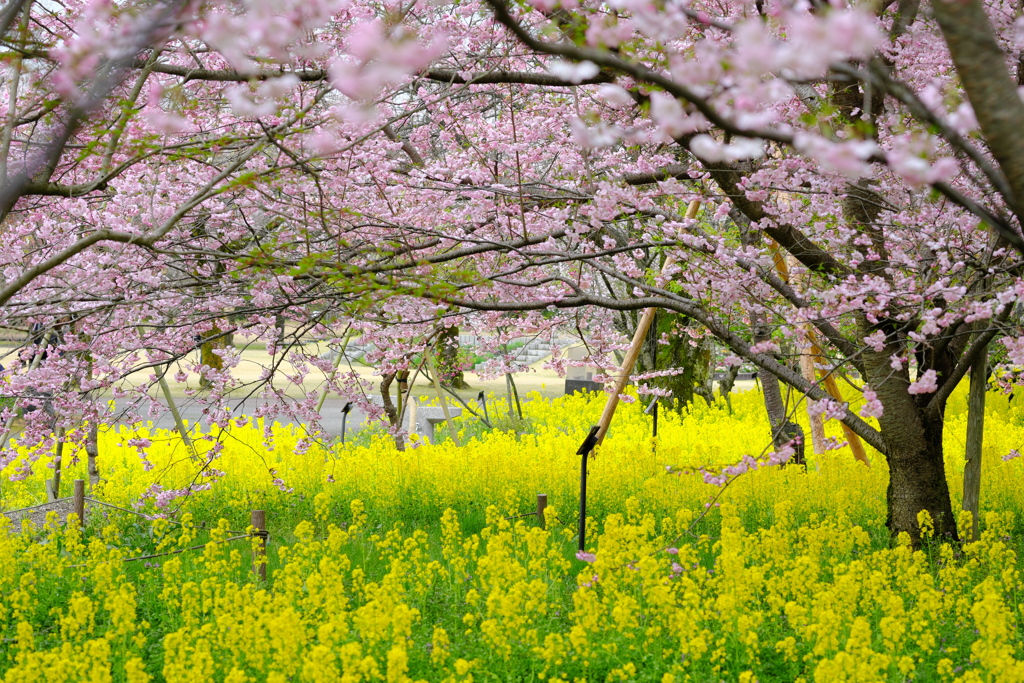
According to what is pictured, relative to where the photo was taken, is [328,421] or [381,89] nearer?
[381,89]

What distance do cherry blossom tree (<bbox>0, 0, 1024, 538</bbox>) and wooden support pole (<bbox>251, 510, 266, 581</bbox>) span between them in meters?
0.90

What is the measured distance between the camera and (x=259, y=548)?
19.5 ft

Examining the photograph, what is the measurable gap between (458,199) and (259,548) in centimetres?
338

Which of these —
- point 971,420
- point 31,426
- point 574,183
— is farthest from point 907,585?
point 31,426

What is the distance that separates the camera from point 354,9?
6.52 metres

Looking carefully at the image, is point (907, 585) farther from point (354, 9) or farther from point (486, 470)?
point (354, 9)

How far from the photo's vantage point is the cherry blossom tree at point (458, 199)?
4289 mm

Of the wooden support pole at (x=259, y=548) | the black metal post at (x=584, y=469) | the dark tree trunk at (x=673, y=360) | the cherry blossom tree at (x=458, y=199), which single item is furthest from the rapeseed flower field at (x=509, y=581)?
the dark tree trunk at (x=673, y=360)

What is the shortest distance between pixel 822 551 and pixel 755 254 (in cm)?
242

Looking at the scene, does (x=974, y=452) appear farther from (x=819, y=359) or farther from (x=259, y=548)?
(x=259, y=548)

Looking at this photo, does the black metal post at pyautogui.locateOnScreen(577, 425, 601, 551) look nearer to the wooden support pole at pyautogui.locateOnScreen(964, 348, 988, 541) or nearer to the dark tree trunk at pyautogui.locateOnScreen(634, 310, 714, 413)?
the wooden support pole at pyautogui.locateOnScreen(964, 348, 988, 541)

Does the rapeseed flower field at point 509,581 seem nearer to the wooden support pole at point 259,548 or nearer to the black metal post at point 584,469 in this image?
the wooden support pole at point 259,548

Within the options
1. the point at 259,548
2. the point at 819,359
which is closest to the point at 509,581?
the point at 259,548

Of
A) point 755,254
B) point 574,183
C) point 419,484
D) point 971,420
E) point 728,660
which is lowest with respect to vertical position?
point 728,660
